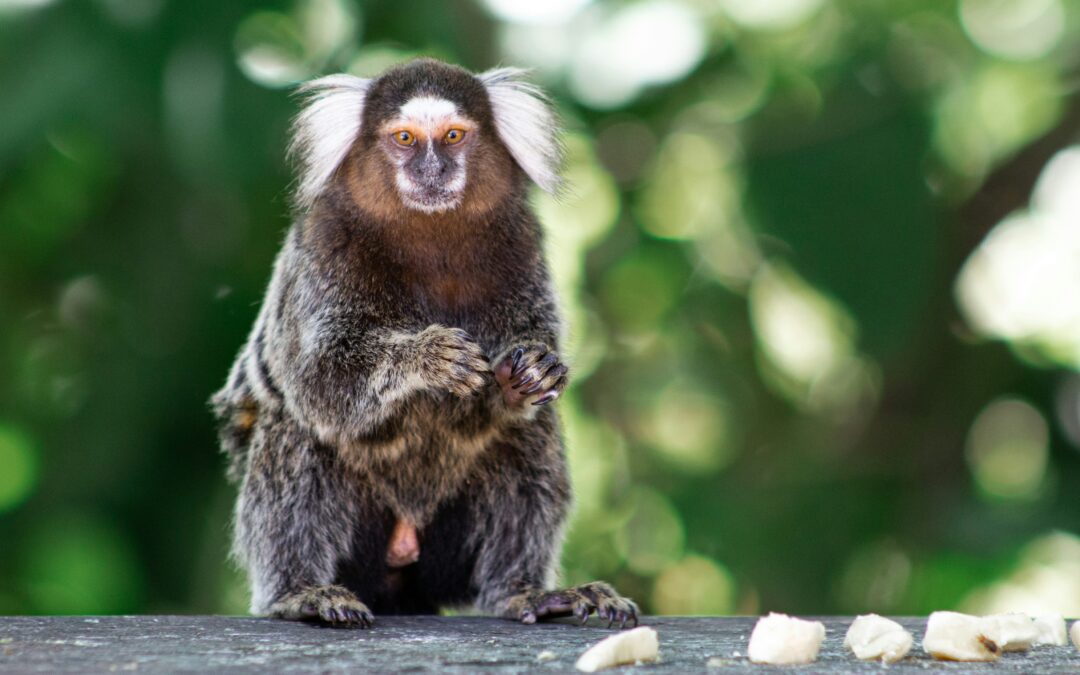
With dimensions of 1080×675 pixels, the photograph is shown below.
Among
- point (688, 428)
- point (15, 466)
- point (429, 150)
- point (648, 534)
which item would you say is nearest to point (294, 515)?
point (429, 150)

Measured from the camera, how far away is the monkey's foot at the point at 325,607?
2.78 m

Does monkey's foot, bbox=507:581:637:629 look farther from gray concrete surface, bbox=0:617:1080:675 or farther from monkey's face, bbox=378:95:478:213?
monkey's face, bbox=378:95:478:213

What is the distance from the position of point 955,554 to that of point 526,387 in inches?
108

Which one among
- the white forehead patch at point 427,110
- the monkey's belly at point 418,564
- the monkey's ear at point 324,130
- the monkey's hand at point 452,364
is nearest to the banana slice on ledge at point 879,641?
the monkey's hand at point 452,364

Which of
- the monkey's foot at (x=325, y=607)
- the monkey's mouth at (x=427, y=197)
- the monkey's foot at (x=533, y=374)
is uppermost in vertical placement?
the monkey's mouth at (x=427, y=197)

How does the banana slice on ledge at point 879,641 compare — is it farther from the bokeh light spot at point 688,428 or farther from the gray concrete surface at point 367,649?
the bokeh light spot at point 688,428

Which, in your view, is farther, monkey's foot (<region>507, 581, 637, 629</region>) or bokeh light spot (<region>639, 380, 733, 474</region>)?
bokeh light spot (<region>639, 380, 733, 474</region>)

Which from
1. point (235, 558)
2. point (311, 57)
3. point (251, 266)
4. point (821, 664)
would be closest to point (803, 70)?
point (311, 57)

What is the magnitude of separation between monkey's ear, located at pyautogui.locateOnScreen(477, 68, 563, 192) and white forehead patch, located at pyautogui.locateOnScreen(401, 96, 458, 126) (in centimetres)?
21

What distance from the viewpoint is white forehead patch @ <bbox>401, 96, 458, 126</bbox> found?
326 centimetres

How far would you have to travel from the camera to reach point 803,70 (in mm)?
5090

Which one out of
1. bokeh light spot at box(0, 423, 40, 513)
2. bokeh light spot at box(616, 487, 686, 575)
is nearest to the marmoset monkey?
bokeh light spot at box(0, 423, 40, 513)

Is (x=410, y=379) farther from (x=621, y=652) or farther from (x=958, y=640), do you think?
(x=958, y=640)

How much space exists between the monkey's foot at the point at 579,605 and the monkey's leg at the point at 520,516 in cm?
15
